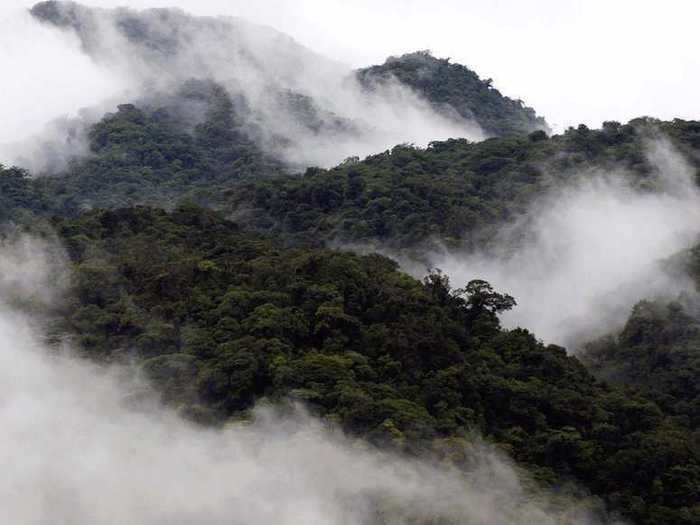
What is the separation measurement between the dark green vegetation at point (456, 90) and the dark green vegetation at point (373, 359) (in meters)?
45.3

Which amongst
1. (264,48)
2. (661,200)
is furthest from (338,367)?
(264,48)

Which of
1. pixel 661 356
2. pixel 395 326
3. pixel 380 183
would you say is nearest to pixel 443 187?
pixel 380 183

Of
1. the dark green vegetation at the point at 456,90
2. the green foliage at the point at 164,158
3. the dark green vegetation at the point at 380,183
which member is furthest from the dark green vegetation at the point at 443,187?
the dark green vegetation at the point at 456,90

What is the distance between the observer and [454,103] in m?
94.0

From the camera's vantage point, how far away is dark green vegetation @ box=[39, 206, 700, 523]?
3659cm

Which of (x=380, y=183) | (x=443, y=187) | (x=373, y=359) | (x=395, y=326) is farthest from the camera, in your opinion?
(x=380, y=183)

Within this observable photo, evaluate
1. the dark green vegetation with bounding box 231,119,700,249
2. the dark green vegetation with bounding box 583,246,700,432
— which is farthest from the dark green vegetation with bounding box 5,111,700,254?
the dark green vegetation with bounding box 583,246,700,432

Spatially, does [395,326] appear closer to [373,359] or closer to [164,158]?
[373,359]

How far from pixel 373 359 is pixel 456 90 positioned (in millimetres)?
57249

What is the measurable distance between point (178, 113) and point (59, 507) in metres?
60.4

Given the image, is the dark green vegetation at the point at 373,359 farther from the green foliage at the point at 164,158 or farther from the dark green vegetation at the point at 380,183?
the green foliage at the point at 164,158

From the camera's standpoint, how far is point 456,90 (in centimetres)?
9550

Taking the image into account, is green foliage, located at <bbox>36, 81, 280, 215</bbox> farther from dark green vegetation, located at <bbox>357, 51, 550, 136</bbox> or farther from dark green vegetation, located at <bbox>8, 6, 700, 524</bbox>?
dark green vegetation, located at <bbox>357, 51, 550, 136</bbox>

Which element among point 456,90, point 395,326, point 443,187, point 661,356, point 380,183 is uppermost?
point 456,90
